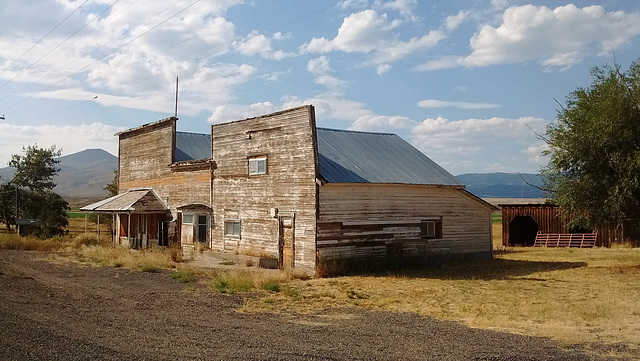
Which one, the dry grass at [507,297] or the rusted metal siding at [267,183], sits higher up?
the rusted metal siding at [267,183]

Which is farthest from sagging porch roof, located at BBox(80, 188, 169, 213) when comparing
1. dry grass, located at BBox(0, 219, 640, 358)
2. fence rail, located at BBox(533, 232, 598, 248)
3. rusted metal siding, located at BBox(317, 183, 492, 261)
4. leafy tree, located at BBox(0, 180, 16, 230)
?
fence rail, located at BBox(533, 232, 598, 248)

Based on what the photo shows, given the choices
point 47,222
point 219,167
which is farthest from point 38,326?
point 47,222

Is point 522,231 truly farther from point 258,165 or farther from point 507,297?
point 507,297

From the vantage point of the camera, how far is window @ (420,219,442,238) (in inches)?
974

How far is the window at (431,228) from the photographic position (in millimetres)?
24734

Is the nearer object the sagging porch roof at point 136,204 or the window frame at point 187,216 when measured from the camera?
the window frame at point 187,216

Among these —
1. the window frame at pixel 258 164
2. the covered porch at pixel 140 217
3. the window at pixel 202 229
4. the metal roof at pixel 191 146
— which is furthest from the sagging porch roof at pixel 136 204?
the window frame at pixel 258 164

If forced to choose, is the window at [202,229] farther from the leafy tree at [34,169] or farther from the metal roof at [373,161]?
the leafy tree at [34,169]

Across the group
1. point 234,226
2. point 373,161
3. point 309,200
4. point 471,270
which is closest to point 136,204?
point 234,226

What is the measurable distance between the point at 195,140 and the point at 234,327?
2385cm

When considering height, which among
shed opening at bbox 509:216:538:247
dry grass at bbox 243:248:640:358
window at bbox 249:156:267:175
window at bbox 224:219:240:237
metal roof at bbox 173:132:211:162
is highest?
metal roof at bbox 173:132:211:162

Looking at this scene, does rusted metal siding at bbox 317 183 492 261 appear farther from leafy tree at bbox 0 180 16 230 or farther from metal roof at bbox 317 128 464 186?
leafy tree at bbox 0 180 16 230

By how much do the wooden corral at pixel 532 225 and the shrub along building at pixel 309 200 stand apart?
A: 14.9 metres

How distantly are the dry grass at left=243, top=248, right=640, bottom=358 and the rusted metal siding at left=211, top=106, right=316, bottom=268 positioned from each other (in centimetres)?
308
